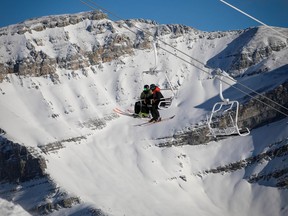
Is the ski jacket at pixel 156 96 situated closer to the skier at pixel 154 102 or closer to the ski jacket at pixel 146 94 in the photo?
the skier at pixel 154 102

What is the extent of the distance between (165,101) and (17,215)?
16338 centimetres

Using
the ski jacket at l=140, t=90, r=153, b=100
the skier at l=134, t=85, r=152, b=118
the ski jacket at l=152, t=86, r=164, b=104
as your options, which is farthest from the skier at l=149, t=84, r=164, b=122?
the skier at l=134, t=85, r=152, b=118

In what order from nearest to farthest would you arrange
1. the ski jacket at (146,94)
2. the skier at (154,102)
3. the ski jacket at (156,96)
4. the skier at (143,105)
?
the ski jacket at (156,96) < the skier at (154,102) < the ski jacket at (146,94) < the skier at (143,105)

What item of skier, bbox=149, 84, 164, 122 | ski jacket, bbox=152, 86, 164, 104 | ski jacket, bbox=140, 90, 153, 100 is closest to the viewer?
ski jacket, bbox=152, 86, 164, 104

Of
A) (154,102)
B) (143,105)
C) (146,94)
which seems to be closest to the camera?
(154,102)

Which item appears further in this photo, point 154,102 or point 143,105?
point 143,105

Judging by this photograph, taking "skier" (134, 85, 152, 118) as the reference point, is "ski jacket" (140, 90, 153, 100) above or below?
above

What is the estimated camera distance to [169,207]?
198750 millimetres

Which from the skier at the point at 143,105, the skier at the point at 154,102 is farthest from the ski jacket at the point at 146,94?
the skier at the point at 154,102

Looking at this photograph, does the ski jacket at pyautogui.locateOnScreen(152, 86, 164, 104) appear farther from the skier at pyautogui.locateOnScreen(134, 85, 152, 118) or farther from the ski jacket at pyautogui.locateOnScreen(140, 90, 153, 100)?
the skier at pyautogui.locateOnScreen(134, 85, 152, 118)

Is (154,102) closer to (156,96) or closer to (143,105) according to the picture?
(156,96)

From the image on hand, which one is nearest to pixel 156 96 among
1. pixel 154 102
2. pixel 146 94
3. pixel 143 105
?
pixel 154 102

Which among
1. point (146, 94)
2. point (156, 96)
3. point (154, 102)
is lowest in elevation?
point (154, 102)

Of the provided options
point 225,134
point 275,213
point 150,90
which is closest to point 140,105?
point 150,90
